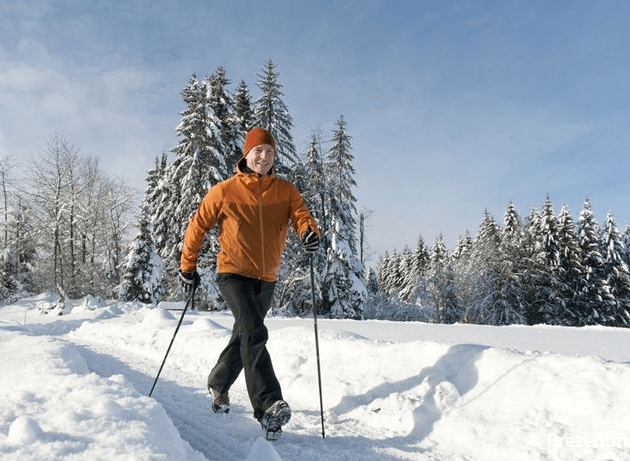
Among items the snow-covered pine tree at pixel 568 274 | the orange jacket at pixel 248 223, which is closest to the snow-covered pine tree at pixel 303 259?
the orange jacket at pixel 248 223

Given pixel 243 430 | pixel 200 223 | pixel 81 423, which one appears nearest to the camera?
pixel 81 423

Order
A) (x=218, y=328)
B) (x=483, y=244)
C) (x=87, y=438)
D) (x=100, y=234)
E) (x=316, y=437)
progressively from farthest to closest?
(x=483, y=244) < (x=100, y=234) < (x=218, y=328) < (x=316, y=437) < (x=87, y=438)

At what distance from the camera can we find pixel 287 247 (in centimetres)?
2362

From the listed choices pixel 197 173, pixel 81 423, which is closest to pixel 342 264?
pixel 197 173

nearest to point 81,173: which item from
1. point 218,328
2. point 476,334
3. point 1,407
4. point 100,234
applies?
point 100,234

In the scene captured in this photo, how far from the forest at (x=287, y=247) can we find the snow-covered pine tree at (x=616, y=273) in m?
0.10

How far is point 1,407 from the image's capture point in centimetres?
233

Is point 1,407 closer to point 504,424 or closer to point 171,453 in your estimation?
point 171,453

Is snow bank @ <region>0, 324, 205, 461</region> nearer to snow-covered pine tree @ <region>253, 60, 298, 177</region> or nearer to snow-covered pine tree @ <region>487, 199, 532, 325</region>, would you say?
snow-covered pine tree @ <region>253, 60, 298, 177</region>

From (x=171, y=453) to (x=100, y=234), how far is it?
36.6 meters

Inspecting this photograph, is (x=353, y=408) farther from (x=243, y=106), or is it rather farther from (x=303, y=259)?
(x=243, y=106)

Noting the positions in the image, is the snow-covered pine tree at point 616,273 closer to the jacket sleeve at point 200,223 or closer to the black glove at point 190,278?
the black glove at point 190,278

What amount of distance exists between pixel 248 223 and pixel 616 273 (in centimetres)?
4096

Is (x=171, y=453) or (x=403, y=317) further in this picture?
(x=403, y=317)
